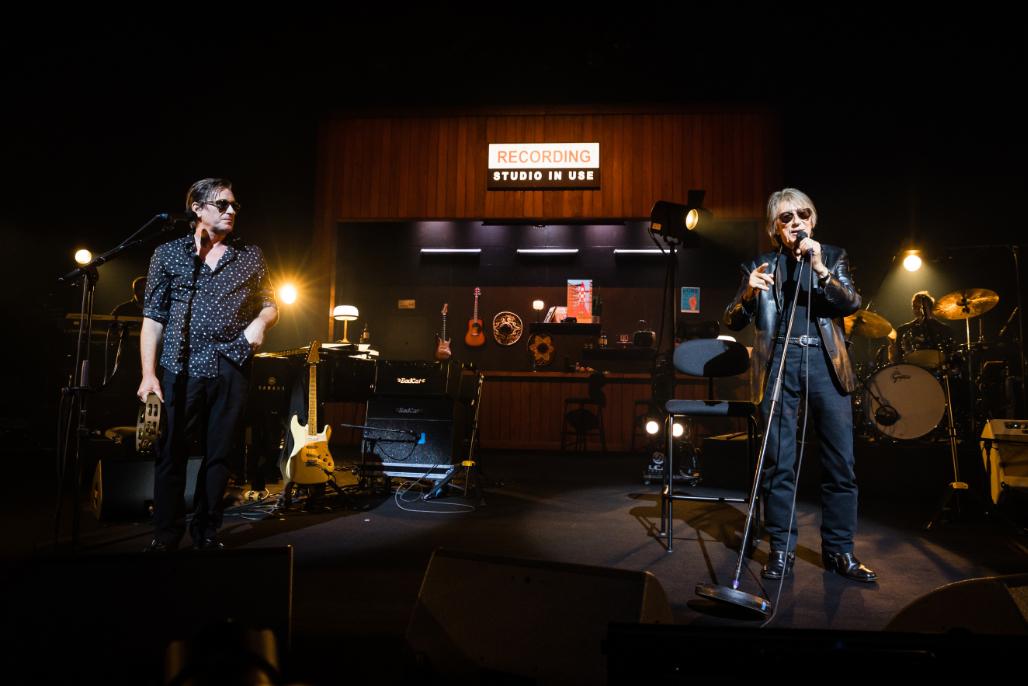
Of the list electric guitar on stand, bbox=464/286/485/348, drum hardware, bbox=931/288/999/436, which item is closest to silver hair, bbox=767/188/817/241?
drum hardware, bbox=931/288/999/436

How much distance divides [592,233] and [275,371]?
5.48 meters

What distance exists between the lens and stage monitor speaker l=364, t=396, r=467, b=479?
15.7 ft

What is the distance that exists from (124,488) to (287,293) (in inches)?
179

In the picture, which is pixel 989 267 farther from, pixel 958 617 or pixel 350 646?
pixel 350 646

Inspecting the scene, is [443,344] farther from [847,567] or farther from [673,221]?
[847,567]

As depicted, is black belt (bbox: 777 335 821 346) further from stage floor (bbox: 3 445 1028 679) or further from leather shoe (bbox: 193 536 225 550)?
leather shoe (bbox: 193 536 225 550)

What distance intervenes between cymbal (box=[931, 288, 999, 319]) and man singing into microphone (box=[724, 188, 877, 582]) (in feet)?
17.0

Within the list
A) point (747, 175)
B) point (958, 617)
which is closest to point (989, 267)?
point (747, 175)

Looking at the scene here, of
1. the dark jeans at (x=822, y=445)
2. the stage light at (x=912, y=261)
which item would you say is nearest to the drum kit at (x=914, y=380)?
the stage light at (x=912, y=261)

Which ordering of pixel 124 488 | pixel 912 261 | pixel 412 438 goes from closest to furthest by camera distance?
pixel 124 488, pixel 412 438, pixel 912 261

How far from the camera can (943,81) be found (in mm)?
6320

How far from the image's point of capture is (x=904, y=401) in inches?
204

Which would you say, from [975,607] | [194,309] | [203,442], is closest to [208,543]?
[203,442]

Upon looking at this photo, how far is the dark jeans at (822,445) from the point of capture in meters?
2.62
